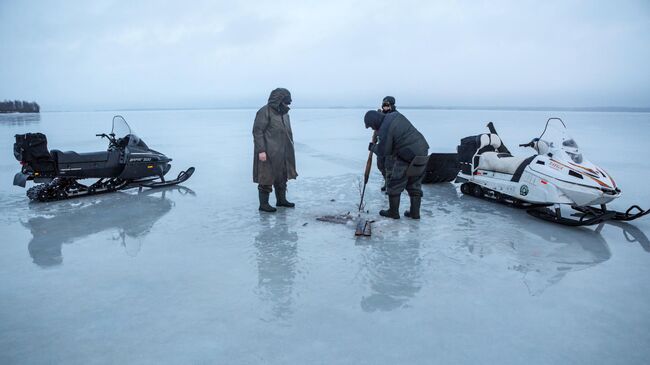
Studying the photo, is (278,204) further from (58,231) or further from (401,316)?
(401,316)

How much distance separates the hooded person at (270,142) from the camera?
5.29 metres

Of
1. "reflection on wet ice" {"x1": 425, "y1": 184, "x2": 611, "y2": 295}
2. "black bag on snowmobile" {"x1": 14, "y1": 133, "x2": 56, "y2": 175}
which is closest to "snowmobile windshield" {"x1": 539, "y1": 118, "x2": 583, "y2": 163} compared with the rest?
"reflection on wet ice" {"x1": 425, "y1": 184, "x2": 611, "y2": 295}

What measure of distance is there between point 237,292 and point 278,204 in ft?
9.35

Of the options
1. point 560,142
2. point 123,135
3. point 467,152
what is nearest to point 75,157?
point 123,135

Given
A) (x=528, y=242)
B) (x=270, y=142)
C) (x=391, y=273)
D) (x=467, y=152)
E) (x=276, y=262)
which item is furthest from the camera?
(x=467, y=152)

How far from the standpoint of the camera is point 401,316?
2.71 m

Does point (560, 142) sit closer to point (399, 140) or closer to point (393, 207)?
point (399, 140)

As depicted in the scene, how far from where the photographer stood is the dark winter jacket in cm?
499

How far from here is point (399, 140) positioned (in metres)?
5.03

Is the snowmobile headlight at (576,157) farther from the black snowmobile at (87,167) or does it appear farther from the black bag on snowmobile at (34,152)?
the black bag on snowmobile at (34,152)

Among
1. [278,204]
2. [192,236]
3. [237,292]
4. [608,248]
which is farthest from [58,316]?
[608,248]

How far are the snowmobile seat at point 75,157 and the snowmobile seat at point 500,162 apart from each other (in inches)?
254

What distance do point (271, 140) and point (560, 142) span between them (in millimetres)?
4081

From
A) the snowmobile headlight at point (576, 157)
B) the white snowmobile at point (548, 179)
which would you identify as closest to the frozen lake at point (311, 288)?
the white snowmobile at point (548, 179)
